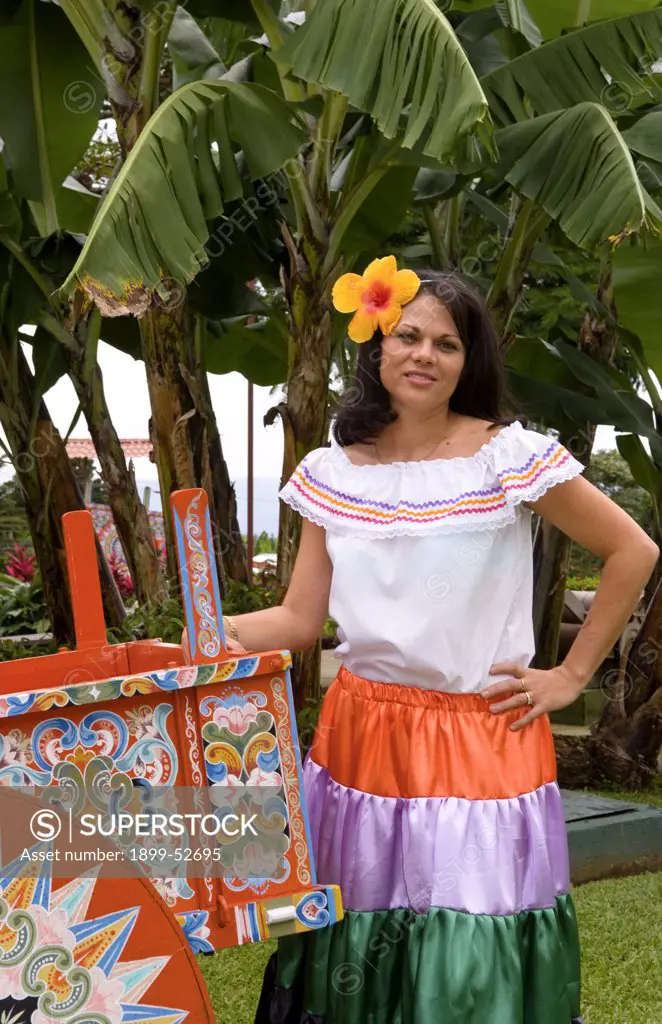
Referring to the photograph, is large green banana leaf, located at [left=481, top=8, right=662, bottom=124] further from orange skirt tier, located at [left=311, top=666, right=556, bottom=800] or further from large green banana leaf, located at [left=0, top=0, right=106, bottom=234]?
orange skirt tier, located at [left=311, top=666, right=556, bottom=800]

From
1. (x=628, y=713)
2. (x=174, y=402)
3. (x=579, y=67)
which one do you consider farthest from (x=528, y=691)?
(x=628, y=713)

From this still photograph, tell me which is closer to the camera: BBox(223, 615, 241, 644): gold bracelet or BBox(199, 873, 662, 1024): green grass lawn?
BBox(223, 615, 241, 644): gold bracelet

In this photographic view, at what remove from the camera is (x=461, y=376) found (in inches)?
81.7

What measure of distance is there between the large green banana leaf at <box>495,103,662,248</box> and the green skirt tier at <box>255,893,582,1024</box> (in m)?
1.97

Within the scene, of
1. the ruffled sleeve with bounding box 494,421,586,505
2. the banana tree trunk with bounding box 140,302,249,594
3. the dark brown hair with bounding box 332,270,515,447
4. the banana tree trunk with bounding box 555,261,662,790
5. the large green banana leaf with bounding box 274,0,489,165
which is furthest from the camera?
the banana tree trunk with bounding box 555,261,662,790

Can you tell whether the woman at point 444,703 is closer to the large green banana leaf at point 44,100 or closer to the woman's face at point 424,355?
the woman's face at point 424,355

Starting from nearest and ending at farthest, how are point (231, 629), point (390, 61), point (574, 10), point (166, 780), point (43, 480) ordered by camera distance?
1. point (166, 780)
2. point (231, 629)
3. point (390, 61)
4. point (574, 10)
5. point (43, 480)

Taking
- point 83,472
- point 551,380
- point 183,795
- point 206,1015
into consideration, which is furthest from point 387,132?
point 83,472

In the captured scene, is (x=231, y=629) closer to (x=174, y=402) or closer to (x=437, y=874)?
(x=437, y=874)

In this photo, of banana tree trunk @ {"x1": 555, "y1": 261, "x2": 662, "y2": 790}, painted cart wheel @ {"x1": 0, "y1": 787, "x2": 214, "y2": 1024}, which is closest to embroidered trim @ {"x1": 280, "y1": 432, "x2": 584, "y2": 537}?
painted cart wheel @ {"x1": 0, "y1": 787, "x2": 214, "y2": 1024}

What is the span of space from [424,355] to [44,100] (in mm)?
3005

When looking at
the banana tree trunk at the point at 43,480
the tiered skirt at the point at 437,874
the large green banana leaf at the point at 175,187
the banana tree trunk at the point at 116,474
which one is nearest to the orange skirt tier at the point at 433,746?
the tiered skirt at the point at 437,874

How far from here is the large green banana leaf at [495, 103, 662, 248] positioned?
126 inches

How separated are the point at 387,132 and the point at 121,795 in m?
Result: 1.94
